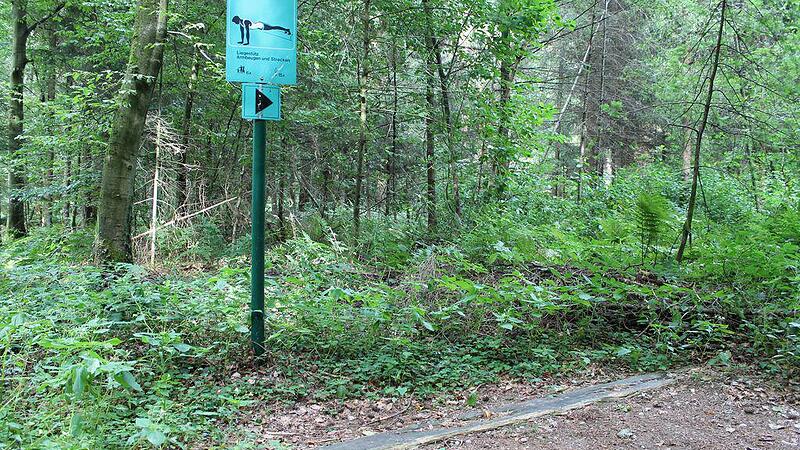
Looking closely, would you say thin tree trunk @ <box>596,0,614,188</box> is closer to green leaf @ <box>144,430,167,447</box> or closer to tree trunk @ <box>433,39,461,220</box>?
tree trunk @ <box>433,39,461,220</box>

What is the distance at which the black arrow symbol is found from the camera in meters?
4.43

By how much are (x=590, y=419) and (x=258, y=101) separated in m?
3.61

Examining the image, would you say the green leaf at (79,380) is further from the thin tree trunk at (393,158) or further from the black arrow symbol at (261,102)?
the thin tree trunk at (393,158)

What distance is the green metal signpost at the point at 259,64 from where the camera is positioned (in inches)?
171

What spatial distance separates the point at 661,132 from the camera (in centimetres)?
2114

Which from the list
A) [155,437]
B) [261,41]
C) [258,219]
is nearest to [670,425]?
[155,437]

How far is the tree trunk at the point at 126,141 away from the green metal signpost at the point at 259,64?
7.45 ft

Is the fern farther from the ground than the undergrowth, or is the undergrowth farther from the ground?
the fern

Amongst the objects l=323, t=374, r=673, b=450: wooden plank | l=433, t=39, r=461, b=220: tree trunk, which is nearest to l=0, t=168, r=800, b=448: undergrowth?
l=323, t=374, r=673, b=450: wooden plank

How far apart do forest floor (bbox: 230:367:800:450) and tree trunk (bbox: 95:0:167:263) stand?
331cm

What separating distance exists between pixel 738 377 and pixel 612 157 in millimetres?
19902

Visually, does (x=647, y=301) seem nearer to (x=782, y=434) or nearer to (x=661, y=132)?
(x=782, y=434)

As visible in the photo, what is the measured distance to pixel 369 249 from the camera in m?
8.98

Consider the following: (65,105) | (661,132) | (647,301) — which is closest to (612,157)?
(661,132)
